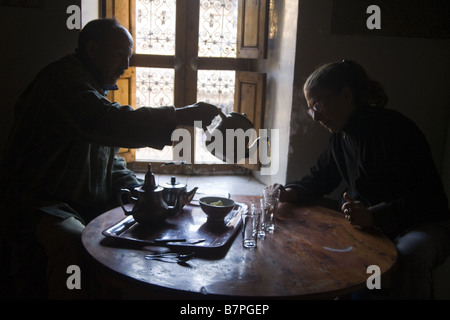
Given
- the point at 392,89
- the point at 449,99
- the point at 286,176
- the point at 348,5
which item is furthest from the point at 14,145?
the point at 449,99

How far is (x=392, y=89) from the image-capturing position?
264 cm

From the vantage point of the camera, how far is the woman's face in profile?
199 centimetres

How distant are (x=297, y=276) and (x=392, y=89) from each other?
1.73m

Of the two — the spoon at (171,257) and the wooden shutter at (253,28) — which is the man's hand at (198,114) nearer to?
the spoon at (171,257)

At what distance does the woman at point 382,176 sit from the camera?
167 cm

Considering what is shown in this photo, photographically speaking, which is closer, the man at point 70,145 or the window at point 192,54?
the man at point 70,145

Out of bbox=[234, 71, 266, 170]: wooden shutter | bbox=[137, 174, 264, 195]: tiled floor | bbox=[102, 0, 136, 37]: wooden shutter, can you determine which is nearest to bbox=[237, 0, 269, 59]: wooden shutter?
bbox=[234, 71, 266, 170]: wooden shutter

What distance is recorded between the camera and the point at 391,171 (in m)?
1.88

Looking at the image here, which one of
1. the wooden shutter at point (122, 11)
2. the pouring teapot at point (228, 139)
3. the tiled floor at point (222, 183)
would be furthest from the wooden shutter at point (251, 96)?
the pouring teapot at point (228, 139)

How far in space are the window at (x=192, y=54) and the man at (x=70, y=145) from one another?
83cm

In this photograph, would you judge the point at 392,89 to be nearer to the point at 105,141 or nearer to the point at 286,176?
the point at 286,176

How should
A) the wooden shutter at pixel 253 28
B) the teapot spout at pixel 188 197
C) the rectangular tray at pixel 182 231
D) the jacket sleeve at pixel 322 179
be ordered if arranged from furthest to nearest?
1. the wooden shutter at pixel 253 28
2. the jacket sleeve at pixel 322 179
3. the teapot spout at pixel 188 197
4. the rectangular tray at pixel 182 231

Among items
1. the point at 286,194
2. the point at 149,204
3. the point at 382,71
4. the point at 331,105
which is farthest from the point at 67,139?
the point at 382,71

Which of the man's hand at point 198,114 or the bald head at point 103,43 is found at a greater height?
the bald head at point 103,43
